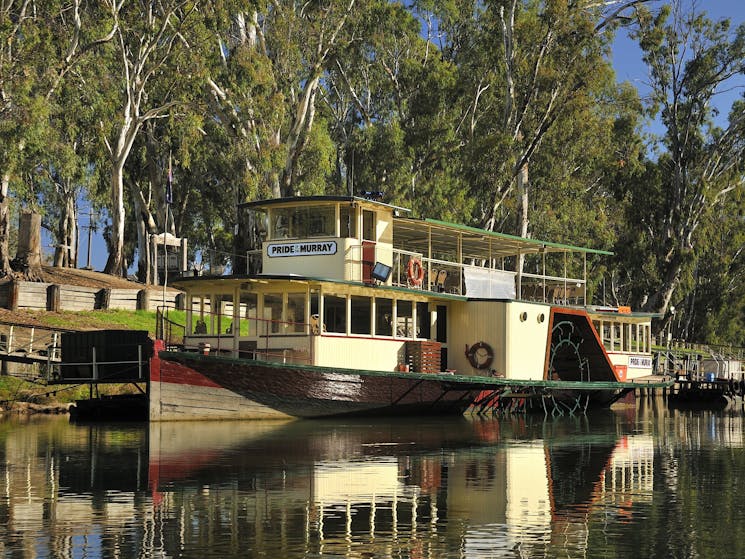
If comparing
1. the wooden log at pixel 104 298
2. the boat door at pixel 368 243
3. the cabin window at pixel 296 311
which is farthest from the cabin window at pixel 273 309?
the wooden log at pixel 104 298

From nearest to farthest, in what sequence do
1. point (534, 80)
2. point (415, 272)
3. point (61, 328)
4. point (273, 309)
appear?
point (273, 309)
point (415, 272)
point (61, 328)
point (534, 80)

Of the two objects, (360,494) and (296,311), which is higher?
(296,311)

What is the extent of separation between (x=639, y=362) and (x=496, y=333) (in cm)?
898

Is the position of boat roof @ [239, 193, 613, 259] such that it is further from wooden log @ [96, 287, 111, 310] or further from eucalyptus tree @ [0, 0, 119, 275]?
wooden log @ [96, 287, 111, 310]

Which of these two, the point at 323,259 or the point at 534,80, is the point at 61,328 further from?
the point at 534,80

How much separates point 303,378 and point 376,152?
31.4 meters

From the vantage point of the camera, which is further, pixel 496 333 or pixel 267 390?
pixel 496 333

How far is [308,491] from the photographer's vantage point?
43.4 feet

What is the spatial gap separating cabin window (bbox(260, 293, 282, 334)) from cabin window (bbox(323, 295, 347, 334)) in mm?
1042

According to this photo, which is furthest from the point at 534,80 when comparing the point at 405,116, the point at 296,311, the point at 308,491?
the point at 308,491

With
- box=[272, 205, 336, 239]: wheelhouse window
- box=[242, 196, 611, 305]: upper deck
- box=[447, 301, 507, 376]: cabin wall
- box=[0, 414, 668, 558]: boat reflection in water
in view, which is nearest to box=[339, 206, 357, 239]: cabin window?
box=[242, 196, 611, 305]: upper deck

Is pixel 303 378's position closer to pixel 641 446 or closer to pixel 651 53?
Result: pixel 641 446

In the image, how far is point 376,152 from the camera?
178 ft

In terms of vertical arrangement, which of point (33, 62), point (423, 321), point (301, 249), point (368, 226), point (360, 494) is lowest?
point (360, 494)
